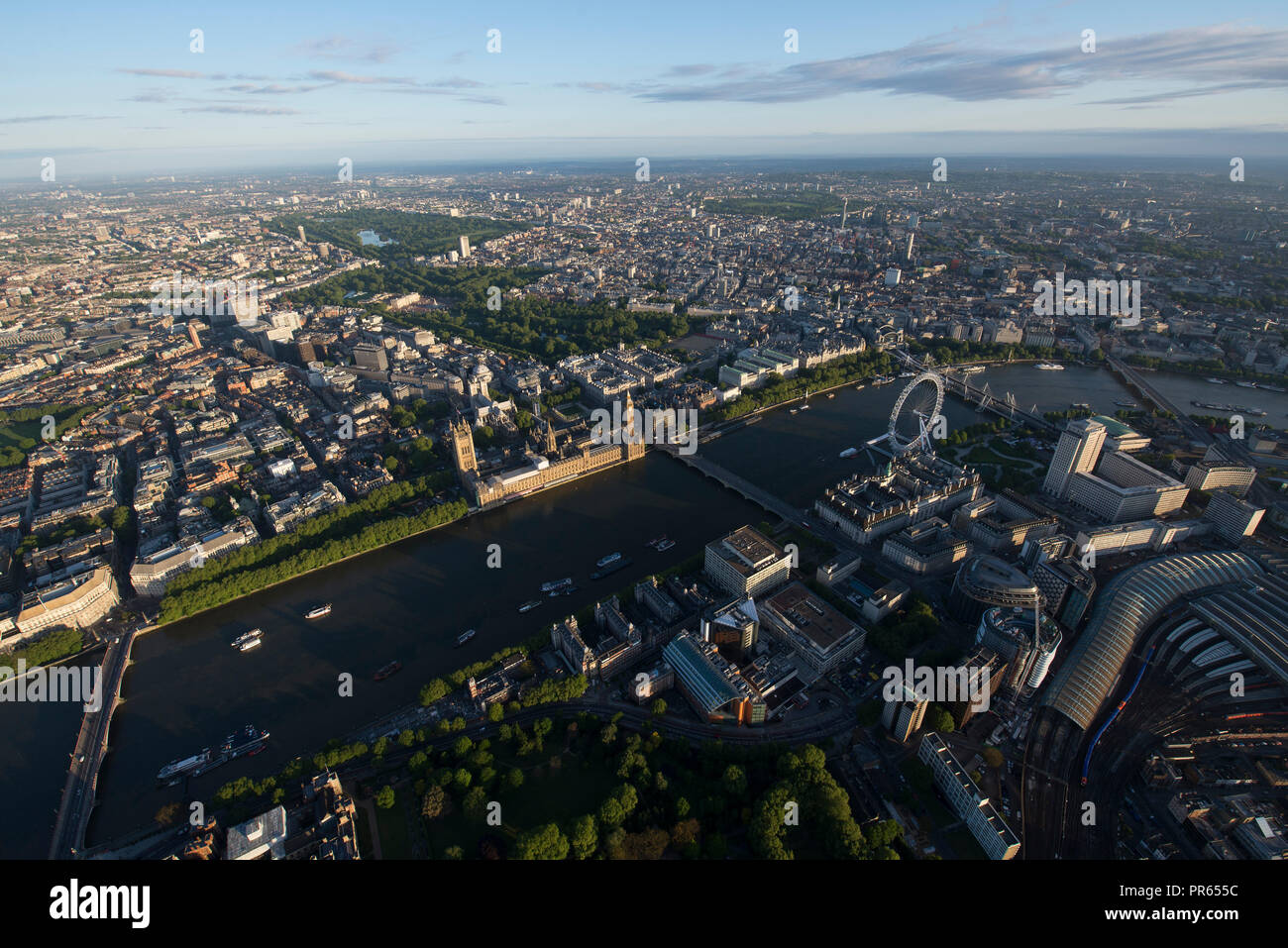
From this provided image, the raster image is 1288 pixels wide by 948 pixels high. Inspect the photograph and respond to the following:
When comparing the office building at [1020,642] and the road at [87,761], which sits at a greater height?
the office building at [1020,642]

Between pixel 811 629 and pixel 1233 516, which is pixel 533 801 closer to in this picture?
pixel 811 629

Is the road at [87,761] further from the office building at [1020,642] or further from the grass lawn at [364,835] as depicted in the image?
the office building at [1020,642]

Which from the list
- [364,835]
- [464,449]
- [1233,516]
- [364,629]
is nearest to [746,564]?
[364,629]

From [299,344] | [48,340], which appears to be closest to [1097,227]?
[299,344]

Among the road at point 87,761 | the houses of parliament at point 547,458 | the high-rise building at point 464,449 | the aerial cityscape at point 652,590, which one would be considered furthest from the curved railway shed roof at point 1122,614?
the road at point 87,761

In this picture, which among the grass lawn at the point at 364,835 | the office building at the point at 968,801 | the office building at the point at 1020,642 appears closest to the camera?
the office building at the point at 968,801

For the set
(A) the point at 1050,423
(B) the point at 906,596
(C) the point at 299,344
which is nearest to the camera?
(B) the point at 906,596
